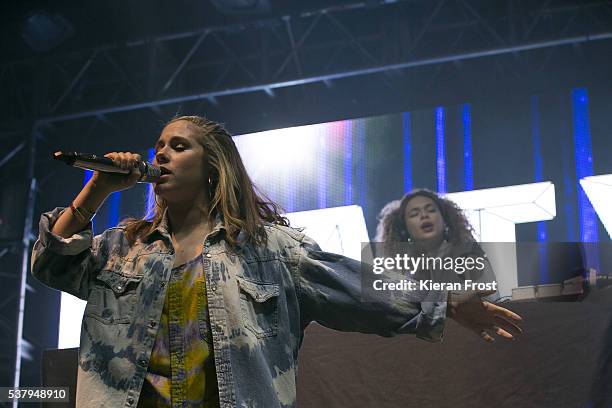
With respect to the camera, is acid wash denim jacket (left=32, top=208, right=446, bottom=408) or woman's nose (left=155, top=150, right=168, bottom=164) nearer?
acid wash denim jacket (left=32, top=208, right=446, bottom=408)

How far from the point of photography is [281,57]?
639 centimetres

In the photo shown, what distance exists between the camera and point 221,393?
71.2 inches

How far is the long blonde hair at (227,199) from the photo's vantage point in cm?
209

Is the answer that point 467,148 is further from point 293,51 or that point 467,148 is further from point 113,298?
point 113,298

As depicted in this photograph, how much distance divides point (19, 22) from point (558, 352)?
532 centimetres

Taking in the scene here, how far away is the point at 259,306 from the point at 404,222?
132 inches

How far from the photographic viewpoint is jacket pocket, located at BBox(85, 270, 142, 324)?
1.95 meters

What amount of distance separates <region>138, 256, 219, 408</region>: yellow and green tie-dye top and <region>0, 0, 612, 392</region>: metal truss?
4092mm

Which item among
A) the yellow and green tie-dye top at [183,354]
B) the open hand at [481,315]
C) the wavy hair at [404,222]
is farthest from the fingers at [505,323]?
the wavy hair at [404,222]

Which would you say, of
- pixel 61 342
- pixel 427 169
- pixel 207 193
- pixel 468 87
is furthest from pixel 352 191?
pixel 207 193

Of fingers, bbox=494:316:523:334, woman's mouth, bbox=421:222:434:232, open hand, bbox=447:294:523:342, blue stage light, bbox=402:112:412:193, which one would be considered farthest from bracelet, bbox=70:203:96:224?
blue stage light, bbox=402:112:412:193

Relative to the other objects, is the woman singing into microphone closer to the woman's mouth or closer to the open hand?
the open hand

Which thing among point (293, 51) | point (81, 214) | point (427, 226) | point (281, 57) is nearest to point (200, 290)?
point (81, 214)

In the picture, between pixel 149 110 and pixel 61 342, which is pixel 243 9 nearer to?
pixel 149 110
